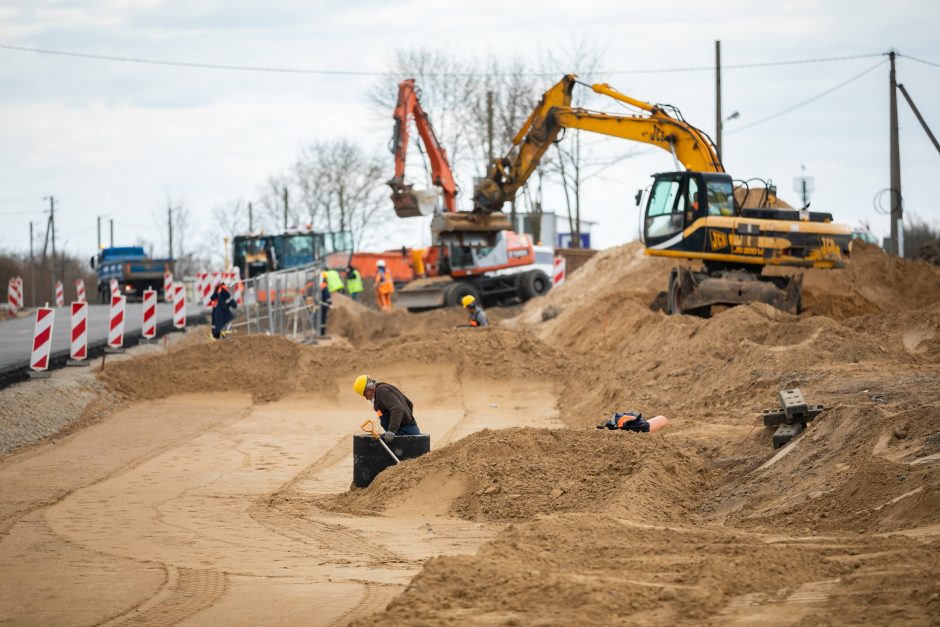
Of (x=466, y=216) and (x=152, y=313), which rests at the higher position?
(x=466, y=216)

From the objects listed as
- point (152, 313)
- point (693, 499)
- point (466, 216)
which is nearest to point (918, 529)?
point (693, 499)

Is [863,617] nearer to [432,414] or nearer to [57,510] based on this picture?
[57,510]

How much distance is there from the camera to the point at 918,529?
791 cm

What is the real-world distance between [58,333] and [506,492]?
23.4m

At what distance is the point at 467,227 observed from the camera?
110 ft

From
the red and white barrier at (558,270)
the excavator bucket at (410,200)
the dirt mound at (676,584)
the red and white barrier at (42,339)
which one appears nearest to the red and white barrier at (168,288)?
the excavator bucket at (410,200)

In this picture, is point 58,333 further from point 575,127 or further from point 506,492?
point 506,492

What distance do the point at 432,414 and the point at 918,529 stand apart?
13204 mm

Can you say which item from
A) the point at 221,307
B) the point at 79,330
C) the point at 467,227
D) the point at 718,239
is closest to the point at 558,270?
the point at 467,227

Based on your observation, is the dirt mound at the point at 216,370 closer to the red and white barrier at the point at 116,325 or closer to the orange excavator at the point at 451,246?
the red and white barrier at the point at 116,325

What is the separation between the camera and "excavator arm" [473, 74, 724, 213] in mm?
25656

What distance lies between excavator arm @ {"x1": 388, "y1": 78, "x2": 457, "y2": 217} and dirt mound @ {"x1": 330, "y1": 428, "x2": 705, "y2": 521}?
19564mm

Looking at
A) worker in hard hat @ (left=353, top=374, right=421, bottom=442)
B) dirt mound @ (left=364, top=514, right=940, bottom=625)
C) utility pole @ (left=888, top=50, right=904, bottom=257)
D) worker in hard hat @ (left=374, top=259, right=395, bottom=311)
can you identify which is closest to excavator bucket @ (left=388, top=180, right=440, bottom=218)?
worker in hard hat @ (left=374, top=259, right=395, bottom=311)

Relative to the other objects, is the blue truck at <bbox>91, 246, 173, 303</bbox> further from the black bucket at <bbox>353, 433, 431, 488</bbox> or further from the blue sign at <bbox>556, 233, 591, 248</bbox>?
the black bucket at <bbox>353, 433, 431, 488</bbox>
